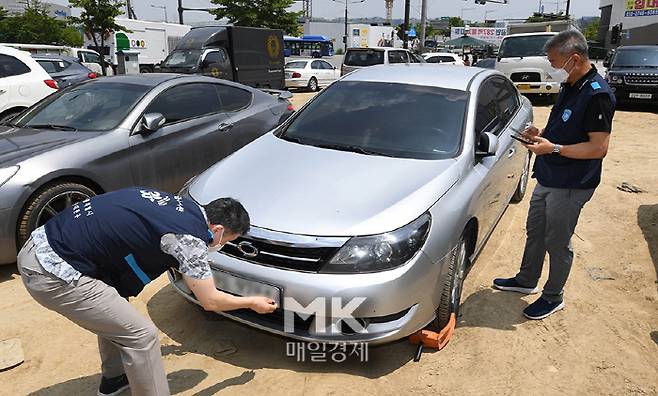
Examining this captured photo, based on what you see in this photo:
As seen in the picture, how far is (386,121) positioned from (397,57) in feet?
45.7

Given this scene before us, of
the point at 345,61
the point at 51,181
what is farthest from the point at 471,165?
the point at 345,61

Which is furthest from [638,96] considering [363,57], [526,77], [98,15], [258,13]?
[258,13]

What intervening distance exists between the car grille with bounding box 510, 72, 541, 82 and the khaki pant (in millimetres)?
13169

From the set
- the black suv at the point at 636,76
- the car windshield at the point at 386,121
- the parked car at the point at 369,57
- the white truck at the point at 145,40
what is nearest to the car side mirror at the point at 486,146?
the car windshield at the point at 386,121

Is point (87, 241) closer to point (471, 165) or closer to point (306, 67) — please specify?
point (471, 165)

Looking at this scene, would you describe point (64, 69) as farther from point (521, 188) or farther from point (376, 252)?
point (376, 252)

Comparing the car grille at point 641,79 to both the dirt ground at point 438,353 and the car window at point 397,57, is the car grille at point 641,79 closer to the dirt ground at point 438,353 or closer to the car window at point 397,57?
the car window at point 397,57

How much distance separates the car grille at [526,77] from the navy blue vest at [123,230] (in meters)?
13.1

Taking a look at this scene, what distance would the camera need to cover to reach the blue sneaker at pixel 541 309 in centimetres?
334

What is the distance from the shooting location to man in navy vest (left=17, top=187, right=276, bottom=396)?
6.16ft

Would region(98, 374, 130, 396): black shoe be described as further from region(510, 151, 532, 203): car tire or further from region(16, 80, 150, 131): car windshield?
region(510, 151, 532, 203): car tire

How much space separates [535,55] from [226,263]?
43.4ft

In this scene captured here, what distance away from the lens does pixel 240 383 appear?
8.80 feet

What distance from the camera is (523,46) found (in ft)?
46.6
